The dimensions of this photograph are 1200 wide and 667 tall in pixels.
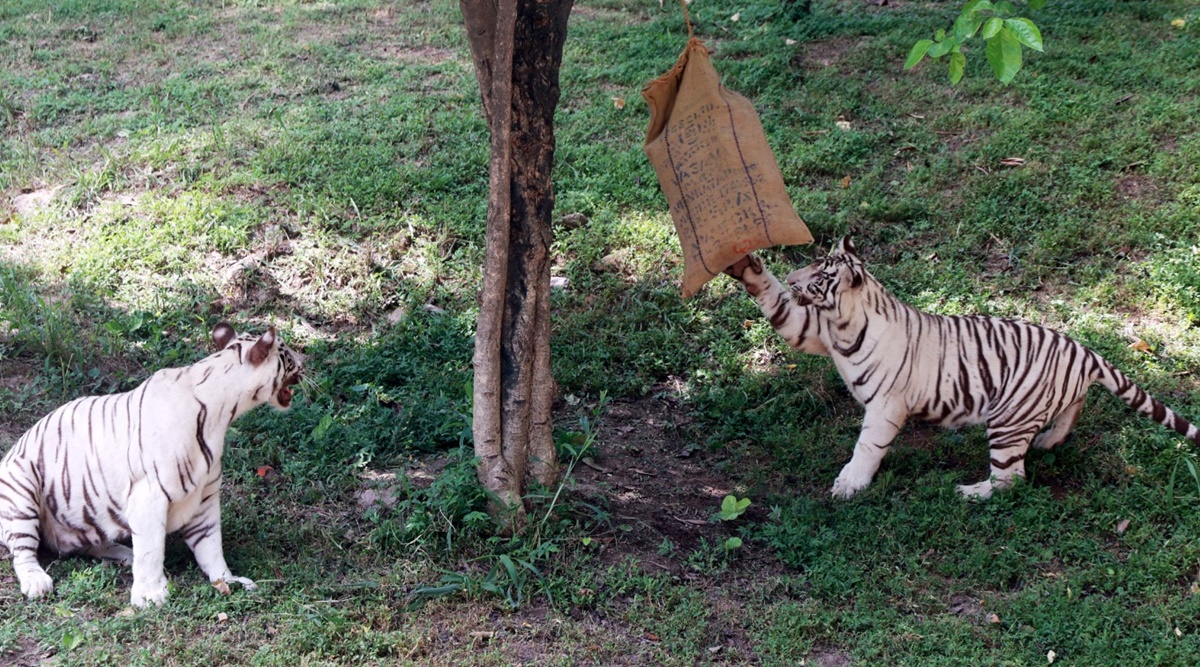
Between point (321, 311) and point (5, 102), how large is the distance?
13.7 feet

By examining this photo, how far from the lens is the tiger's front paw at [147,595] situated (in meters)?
4.33

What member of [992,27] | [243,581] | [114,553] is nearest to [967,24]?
[992,27]

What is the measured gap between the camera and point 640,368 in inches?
263

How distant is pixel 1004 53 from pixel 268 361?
318cm

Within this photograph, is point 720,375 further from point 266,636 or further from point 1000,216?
point 266,636

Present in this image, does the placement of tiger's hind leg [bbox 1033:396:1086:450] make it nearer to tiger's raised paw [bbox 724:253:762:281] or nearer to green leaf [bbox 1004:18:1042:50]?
tiger's raised paw [bbox 724:253:762:281]

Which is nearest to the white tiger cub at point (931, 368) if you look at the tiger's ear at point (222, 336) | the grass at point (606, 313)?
the grass at point (606, 313)

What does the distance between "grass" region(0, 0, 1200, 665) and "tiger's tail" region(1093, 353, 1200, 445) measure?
0.76ft

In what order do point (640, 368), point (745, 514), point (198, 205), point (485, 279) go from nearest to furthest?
point (485, 279)
point (745, 514)
point (640, 368)
point (198, 205)

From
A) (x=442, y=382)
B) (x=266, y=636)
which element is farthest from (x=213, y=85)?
(x=266, y=636)

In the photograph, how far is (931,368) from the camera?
5.57 meters

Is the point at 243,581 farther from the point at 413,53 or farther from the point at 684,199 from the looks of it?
the point at 413,53

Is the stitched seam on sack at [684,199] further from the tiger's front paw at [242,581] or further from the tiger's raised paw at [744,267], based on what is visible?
the tiger's front paw at [242,581]

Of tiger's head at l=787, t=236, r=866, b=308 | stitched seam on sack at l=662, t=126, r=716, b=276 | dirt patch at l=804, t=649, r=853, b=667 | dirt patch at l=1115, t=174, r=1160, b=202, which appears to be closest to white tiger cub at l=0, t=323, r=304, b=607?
stitched seam on sack at l=662, t=126, r=716, b=276
